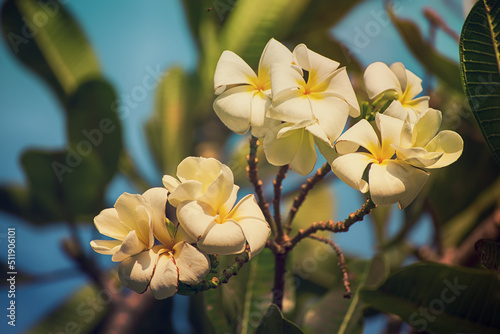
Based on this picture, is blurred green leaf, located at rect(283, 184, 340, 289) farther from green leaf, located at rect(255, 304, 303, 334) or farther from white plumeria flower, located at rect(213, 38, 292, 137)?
white plumeria flower, located at rect(213, 38, 292, 137)

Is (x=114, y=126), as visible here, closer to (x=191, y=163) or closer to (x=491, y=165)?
(x=191, y=163)

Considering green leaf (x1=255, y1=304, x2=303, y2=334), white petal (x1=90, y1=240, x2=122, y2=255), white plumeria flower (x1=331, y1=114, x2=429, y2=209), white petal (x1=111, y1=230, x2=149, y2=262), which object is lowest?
green leaf (x1=255, y1=304, x2=303, y2=334)

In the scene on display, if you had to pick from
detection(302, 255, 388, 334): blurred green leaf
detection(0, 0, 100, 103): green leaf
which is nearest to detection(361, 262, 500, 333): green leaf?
detection(302, 255, 388, 334): blurred green leaf

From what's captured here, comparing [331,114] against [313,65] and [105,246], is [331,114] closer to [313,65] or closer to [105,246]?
[313,65]

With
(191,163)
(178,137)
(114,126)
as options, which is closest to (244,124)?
(191,163)

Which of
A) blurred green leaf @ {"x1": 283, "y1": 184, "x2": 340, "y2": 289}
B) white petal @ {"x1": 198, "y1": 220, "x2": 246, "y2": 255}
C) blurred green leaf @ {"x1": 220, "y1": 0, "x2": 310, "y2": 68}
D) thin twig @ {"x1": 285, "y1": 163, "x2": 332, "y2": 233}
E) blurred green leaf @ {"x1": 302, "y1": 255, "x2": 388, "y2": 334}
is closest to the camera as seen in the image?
white petal @ {"x1": 198, "y1": 220, "x2": 246, "y2": 255}

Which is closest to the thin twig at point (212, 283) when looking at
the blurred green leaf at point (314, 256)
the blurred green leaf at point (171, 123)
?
the blurred green leaf at point (314, 256)

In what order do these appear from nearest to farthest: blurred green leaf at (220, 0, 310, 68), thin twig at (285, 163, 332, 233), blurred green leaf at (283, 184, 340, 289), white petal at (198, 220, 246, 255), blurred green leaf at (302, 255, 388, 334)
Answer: white petal at (198, 220, 246, 255) < thin twig at (285, 163, 332, 233) < blurred green leaf at (302, 255, 388, 334) < blurred green leaf at (220, 0, 310, 68) < blurred green leaf at (283, 184, 340, 289)
